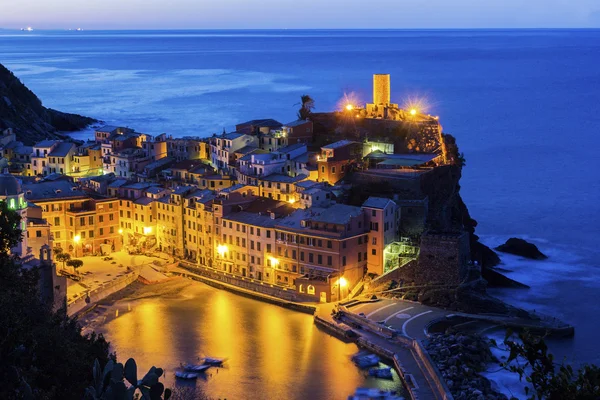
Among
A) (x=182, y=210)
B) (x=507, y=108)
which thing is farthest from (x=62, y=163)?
(x=507, y=108)

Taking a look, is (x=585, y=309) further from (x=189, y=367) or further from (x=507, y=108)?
(x=507, y=108)

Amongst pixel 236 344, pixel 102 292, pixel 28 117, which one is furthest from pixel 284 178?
pixel 28 117

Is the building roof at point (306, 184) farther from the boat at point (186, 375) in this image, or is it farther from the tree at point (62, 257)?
the boat at point (186, 375)

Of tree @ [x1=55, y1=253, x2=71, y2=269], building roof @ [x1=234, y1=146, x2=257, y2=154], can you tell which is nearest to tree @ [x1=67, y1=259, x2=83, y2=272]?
tree @ [x1=55, y1=253, x2=71, y2=269]

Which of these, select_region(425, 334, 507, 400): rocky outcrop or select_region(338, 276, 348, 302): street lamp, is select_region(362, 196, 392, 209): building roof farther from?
select_region(425, 334, 507, 400): rocky outcrop

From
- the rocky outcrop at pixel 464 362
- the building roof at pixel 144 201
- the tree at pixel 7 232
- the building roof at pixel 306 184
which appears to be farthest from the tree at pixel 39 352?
the building roof at pixel 144 201

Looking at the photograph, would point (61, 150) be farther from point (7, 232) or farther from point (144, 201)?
point (7, 232)
